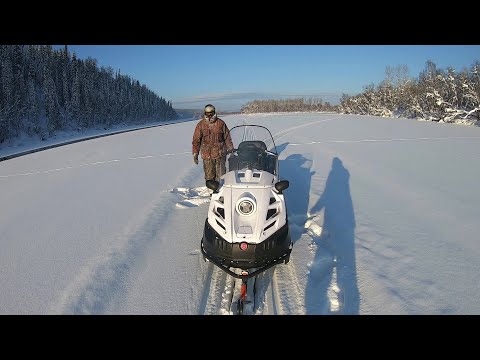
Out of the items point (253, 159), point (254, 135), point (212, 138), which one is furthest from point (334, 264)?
point (212, 138)

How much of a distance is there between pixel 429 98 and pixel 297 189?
43.9m

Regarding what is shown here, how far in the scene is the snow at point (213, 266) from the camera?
313 centimetres

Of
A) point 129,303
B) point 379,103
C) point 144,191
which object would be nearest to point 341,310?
point 129,303

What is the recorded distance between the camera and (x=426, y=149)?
1306 cm

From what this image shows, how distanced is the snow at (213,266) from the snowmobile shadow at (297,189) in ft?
0.17

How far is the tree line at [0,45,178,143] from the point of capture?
30.0 meters

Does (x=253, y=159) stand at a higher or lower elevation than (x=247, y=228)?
higher

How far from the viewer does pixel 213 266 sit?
381cm

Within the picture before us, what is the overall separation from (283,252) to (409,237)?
246 cm

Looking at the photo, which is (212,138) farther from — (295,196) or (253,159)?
(295,196)

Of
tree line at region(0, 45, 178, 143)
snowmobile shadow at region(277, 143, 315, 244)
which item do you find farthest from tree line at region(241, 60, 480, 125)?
tree line at region(0, 45, 178, 143)

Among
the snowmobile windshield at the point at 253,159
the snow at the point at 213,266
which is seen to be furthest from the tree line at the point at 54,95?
the snowmobile windshield at the point at 253,159

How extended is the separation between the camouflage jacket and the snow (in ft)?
3.90
